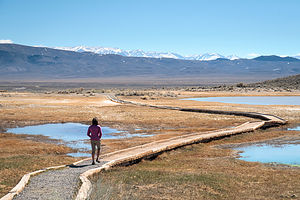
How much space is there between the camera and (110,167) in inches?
608

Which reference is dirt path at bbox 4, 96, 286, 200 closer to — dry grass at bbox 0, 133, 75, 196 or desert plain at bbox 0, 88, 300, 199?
desert plain at bbox 0, 88, 300, 199

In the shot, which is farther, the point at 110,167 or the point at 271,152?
the point at 271,152

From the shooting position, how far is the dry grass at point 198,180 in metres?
12.1

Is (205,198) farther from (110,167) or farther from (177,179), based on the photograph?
(110,167)

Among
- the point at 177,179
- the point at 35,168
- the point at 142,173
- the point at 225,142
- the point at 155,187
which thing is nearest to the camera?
the point at 155,187

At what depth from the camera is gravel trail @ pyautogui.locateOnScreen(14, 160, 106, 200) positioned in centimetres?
1112

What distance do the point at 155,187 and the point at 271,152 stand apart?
9.63 m

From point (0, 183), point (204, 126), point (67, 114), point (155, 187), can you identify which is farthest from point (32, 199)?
point (67, 114)

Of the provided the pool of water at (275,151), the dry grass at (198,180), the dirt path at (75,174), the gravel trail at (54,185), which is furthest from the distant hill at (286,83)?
the gravel trail at (54,185)

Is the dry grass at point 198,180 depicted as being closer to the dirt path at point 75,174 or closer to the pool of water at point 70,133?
the dirt path at point 75,174

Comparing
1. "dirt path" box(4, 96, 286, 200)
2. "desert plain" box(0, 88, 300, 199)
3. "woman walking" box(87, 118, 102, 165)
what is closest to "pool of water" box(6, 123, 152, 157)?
"desert plain" box(0, 88, 300, 199)

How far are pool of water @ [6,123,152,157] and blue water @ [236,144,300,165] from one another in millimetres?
7880

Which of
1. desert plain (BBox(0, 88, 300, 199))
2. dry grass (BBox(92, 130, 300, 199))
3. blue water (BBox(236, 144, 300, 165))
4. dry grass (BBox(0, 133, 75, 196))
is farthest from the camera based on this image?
blue water (BBox(236, 144, 300, 165))

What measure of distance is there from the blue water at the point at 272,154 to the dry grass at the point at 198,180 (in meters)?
1.45
